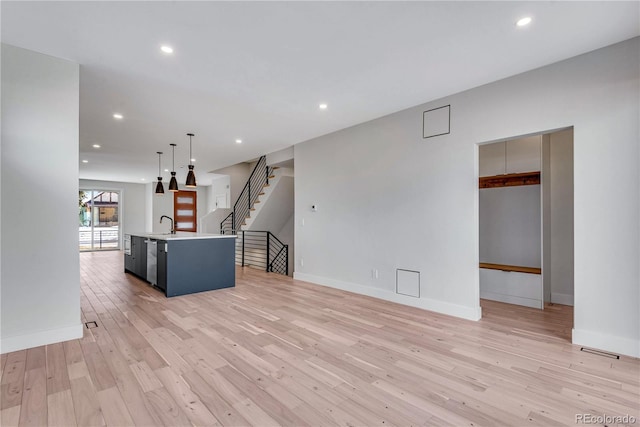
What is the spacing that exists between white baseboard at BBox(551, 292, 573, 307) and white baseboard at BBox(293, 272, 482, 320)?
161cm

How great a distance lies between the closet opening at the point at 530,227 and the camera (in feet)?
14.3

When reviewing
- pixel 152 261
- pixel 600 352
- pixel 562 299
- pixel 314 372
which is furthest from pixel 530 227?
pixel 152 261

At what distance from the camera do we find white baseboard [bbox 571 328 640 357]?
277 centimetres

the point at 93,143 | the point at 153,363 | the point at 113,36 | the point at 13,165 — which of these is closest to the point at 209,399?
the point at 153,363

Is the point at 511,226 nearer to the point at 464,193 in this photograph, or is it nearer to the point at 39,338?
the point at 464,193

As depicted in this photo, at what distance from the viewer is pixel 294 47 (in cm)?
287

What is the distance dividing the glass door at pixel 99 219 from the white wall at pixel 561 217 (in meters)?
14.2

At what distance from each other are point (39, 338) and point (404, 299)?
4221 millimetres

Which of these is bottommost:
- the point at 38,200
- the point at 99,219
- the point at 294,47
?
the point at 99,219

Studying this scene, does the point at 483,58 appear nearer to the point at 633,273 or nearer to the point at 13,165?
the point at 633,273

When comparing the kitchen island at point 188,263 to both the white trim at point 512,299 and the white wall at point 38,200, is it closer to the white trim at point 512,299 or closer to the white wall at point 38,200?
the white wall at point 38,200

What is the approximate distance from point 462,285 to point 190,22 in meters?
4.03

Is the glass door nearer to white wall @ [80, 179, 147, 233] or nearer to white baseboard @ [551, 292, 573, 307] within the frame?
white wall @ [80, 179, 147, 233]

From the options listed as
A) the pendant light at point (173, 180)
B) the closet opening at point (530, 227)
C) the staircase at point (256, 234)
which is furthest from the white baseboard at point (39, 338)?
the closet opening at point (530, 227)
